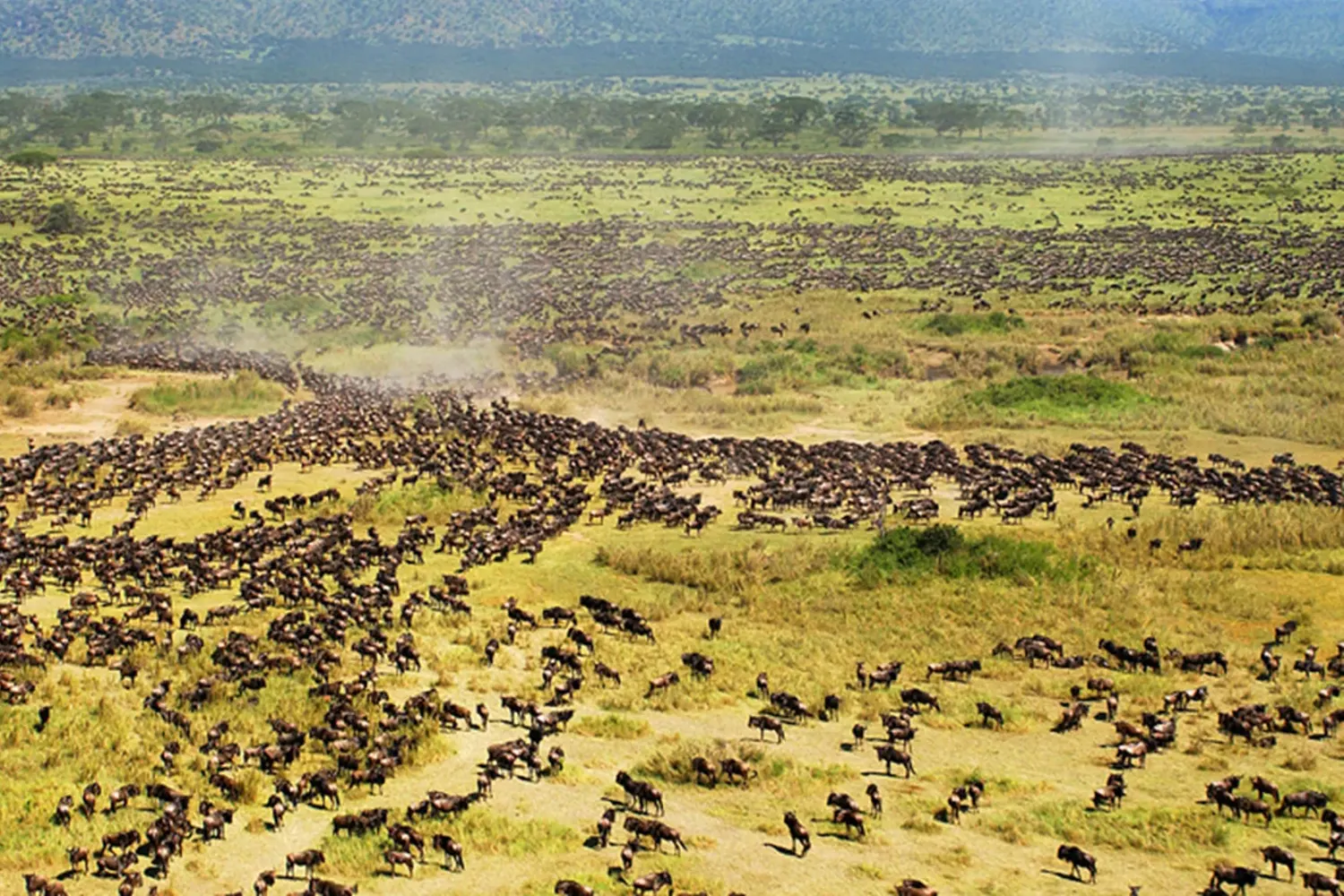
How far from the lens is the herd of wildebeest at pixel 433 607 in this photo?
17500 millimetres

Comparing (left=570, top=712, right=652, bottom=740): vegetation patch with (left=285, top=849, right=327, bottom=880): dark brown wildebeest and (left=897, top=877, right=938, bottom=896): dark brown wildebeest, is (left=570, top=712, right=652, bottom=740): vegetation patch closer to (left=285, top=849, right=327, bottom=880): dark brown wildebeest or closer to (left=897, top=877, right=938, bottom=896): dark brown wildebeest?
(left=285, top=849, right=327, bottom=880): dark brown wildebeest

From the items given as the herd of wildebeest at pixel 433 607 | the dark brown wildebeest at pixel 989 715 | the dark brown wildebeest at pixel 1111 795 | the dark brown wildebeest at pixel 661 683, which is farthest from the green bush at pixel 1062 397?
the dark brown wildebeest at pixel 1111 795

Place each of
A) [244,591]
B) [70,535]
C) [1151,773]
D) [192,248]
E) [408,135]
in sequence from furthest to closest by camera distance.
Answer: [408,135] → [192,248] → [70,535] → [244,591] → [1151,773]

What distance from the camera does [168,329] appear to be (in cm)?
6444

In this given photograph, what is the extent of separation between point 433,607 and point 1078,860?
14.4m

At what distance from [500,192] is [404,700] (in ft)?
328

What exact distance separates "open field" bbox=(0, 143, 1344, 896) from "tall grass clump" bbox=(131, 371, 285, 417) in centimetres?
17

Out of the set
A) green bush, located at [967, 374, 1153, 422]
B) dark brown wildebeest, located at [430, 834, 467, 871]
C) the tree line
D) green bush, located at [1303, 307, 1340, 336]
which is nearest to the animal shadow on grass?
dark brown wildebeest, located at [430, 834, 467, 871]

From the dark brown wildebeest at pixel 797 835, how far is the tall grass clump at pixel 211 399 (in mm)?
35762

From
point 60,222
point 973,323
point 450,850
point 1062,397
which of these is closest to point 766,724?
point 450,850

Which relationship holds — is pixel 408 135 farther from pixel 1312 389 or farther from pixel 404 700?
pixel 404 700

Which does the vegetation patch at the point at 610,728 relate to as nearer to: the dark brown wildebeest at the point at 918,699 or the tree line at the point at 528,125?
the dark brown wildebeest at the point at 918,699

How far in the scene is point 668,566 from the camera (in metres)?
29.8

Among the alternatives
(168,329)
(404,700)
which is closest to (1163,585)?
(404,700)
